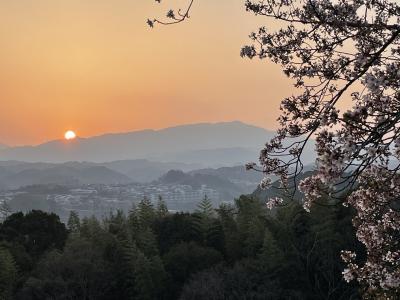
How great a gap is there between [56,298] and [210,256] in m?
12.8

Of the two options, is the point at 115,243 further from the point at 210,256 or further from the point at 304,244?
the point at 304,244

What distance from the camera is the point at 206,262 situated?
1441 inches

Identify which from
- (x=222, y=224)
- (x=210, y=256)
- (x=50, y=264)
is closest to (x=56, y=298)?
(x=50, y=264)

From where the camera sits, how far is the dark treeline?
31.0 metres

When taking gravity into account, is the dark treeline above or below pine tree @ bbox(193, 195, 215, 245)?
below

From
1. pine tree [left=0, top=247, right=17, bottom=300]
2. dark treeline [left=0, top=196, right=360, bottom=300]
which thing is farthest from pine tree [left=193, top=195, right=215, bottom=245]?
pine tree [left=0, top=247, right=17, bottom=300]

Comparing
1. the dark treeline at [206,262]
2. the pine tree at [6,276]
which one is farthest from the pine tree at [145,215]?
the pine tree at [6,276]

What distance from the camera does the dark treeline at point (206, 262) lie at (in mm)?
31047

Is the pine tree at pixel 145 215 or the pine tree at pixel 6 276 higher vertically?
the pine tree at pixel 145 215

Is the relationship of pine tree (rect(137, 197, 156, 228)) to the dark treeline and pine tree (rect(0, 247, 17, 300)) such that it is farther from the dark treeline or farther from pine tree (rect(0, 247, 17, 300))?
pine tree (rect(0, 247, 17, 300))

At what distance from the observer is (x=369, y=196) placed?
261 inches

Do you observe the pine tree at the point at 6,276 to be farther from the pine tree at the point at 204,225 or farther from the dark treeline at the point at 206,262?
the pine tree at the point at 204,225

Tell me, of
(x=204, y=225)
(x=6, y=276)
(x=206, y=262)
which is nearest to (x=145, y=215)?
(x=204, y=225)

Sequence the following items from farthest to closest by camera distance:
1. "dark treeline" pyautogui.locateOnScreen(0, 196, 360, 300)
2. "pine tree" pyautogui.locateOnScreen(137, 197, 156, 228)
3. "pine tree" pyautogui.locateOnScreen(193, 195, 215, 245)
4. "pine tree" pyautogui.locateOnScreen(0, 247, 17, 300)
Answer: "pine tree" pyautogui.locateOnScreen(137, 197, 156, 228) < "pine tree" pyautogui.locateOnScreen(193, 195, 215, 245) < "pine tree" pyautogui.locateOnScreen(0, 247, 17, 300) < "dark treeline" pyautogui.locateOnScreen(0, 196, 360, 300)
